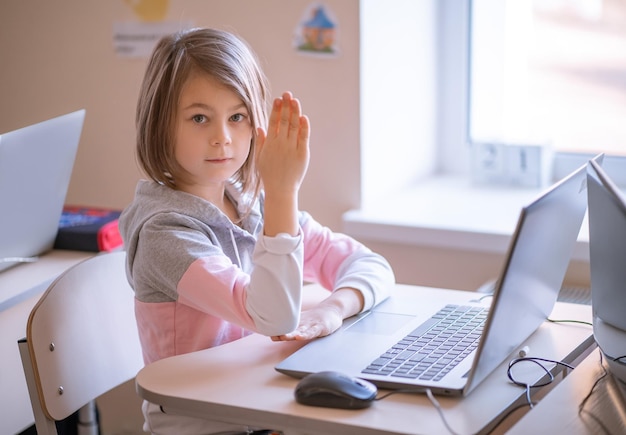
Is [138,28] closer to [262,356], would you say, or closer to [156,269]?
[156,269]

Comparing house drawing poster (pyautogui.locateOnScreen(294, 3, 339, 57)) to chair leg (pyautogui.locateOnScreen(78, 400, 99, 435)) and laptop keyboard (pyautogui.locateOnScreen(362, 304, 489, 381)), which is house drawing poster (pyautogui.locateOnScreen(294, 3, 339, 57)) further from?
chair leg (pyautogui.locateOnScreen(78, 400, 99, 435))

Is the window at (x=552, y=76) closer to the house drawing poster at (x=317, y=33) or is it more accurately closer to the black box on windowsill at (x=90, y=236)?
the house drawing poster at (x=317, y=33)

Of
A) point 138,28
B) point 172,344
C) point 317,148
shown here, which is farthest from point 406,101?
point 172,344

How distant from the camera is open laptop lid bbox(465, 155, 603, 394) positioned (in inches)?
43.1

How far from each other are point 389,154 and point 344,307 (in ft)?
2.80

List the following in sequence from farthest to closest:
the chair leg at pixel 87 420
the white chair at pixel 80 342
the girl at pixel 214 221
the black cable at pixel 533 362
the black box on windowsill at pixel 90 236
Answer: the black box on windowsill at pixel 90 236 → the chair leg at pixel 87 420 → the white chair at pixel 80 342 → the girl at pixel 214 221 → the black cable at pixel 533 362

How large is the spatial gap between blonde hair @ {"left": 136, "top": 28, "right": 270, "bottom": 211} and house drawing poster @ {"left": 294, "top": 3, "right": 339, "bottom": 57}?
0.56m

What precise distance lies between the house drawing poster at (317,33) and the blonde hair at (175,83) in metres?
0.56

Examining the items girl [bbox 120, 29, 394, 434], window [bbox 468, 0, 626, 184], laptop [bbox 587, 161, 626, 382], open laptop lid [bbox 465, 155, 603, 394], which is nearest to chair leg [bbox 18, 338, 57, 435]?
girl [bbox 120, 29, 394, 434]

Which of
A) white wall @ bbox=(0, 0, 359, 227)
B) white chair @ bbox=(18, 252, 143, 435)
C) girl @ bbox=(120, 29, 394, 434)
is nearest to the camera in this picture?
girl @ bbox=(120, 29, 394, 434)

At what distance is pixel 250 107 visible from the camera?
147 cm

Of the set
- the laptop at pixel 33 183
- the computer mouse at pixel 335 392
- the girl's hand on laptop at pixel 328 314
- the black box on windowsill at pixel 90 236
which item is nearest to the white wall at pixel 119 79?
the black box on windowsill at pixel 90 236

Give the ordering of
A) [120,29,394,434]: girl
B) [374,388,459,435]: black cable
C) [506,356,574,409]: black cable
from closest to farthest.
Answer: [374,388,459,435]: black cable < [506,356,574,409]: black cable < [120,29,394,434]: girl

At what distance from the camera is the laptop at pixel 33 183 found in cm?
174
